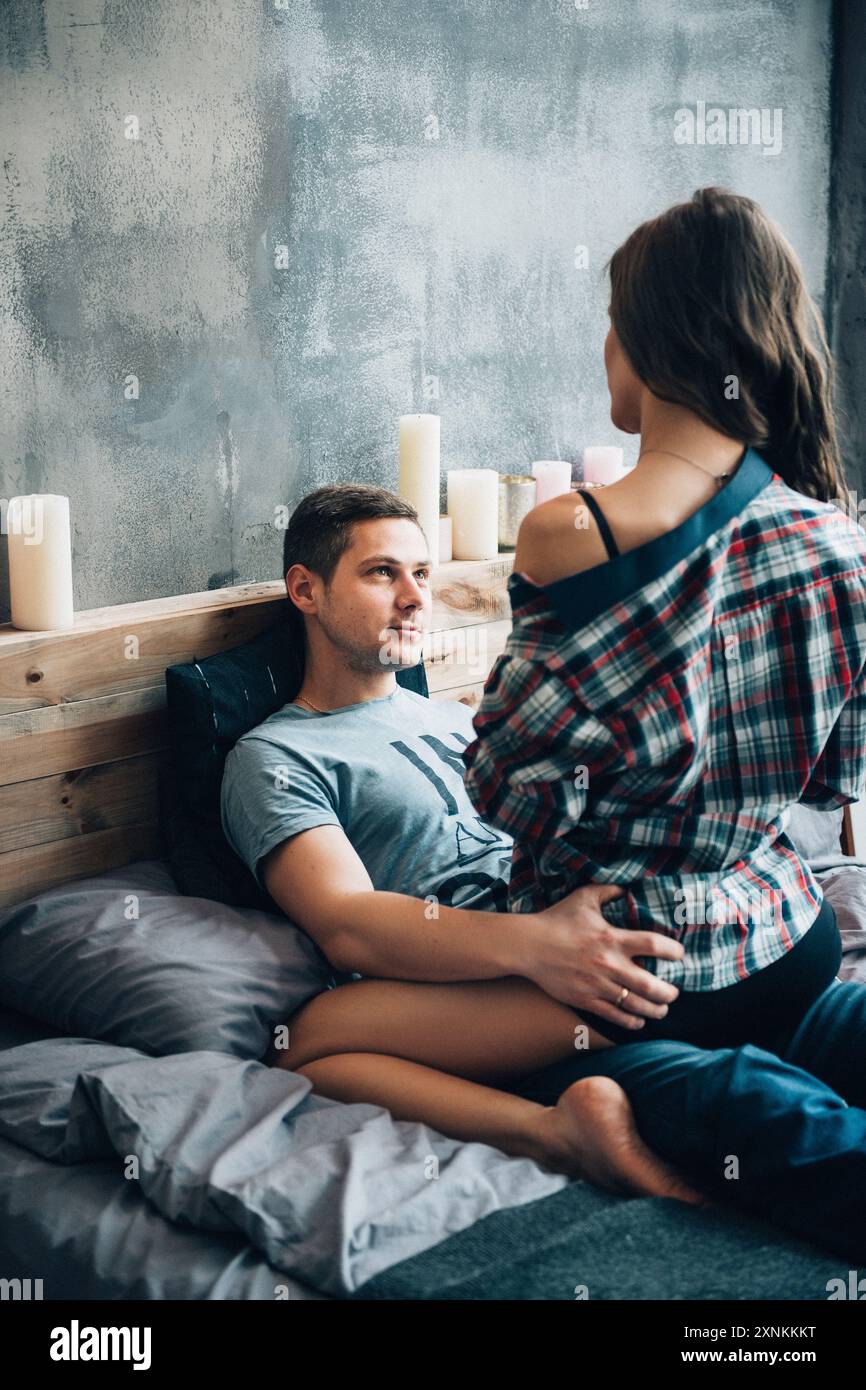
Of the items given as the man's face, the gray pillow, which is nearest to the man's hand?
the gray pillow

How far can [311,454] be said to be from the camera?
7.52 ft

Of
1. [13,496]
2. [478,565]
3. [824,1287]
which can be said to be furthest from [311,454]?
[824,1287]

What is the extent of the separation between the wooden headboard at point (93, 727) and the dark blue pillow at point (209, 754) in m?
0.04

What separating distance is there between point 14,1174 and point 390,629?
87 centimetres

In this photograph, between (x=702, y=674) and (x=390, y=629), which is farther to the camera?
(x=390, y=629)

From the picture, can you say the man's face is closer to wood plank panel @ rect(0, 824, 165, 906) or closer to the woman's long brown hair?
wood plank panel @ rect(0, 824, 165, 906)

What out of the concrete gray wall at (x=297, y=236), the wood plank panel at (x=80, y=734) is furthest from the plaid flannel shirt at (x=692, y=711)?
the concrete gray wall at (x=297, y=236)

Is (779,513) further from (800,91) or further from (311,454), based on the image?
(800,91)

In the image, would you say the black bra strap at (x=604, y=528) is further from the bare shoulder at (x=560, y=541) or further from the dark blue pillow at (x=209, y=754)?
the dark blue pillow at (x=209, y=754)

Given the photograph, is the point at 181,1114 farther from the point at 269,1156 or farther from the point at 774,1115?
the point at 774,1115

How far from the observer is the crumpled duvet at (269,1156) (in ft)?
4.13

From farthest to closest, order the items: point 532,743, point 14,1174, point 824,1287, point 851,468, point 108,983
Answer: point 851,468
point 108,983
point 14,1174
point 532,743
point 824,1287

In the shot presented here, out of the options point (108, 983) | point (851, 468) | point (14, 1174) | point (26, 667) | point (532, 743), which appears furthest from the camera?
point (851, 468)

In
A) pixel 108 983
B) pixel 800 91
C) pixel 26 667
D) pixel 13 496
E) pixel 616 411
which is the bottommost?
pixel 108 983
